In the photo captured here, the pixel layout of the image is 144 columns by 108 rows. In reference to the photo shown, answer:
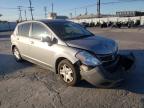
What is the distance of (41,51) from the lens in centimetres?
626

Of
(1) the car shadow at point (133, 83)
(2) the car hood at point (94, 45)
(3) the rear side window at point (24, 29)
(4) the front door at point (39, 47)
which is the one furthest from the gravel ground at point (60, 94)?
(3) the rear side window at point (24, 29)

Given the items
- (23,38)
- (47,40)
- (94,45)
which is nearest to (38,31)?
(47,40)

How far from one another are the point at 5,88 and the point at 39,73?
55.4 inches

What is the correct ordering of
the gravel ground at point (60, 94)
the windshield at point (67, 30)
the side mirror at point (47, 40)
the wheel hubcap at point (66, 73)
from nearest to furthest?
the gravel ground at point (60, 94) < the wheel hubcap at point (66, 73) < the side mirror at point (47, 40) < the windshield at point (67, 30)

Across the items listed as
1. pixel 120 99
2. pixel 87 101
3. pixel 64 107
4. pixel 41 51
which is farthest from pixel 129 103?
pixel 41 51

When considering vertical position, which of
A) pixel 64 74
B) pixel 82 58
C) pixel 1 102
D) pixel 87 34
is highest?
pixel 87 34

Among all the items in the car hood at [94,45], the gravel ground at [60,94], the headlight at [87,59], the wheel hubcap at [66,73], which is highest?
the car hood at [94,45]

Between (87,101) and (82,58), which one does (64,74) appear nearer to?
(82,58)

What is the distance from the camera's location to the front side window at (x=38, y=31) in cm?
619

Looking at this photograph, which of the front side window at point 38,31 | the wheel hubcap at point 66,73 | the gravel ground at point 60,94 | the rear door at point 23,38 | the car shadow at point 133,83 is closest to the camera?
the gravel ground at point 60,94

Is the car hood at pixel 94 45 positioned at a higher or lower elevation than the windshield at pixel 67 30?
lower

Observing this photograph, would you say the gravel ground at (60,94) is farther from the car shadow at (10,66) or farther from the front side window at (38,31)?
the front side window at (38,31)

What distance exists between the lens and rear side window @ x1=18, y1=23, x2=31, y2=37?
7.22 m

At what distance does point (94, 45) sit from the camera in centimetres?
528
